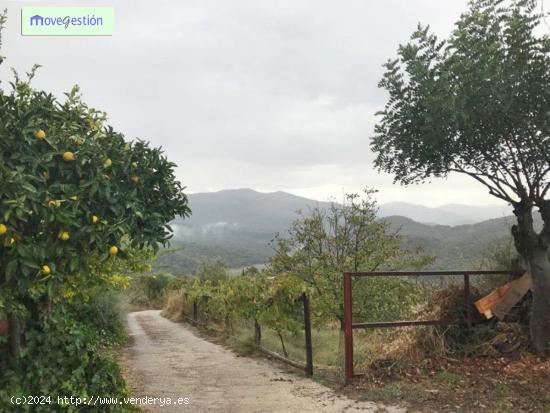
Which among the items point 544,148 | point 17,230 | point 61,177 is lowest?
point 17,230

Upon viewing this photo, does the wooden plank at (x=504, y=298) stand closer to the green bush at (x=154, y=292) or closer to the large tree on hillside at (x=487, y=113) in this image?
the large tree on hillside at (x=487, y=113)

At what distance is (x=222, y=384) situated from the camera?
285 inches

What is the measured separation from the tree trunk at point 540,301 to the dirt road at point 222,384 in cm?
304

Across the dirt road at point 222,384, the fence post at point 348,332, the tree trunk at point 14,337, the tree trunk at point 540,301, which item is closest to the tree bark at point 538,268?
the tree trunk at point 540,301

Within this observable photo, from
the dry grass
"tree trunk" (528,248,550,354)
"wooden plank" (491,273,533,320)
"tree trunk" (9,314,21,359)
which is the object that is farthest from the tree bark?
the dry grass

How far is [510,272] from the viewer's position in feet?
28.0

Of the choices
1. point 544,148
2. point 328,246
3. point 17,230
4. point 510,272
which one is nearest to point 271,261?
point 328,246

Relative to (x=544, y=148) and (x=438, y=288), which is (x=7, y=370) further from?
(x=544, y=148)

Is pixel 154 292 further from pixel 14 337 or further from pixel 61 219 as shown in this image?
pixel 61 219


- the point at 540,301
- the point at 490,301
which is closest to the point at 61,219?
the point at 540,301

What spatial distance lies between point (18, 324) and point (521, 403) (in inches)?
209

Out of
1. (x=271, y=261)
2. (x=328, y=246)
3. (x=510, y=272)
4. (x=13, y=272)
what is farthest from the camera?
(x=271, y=261)

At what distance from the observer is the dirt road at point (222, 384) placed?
5.91 metres

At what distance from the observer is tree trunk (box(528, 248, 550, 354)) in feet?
23.4
